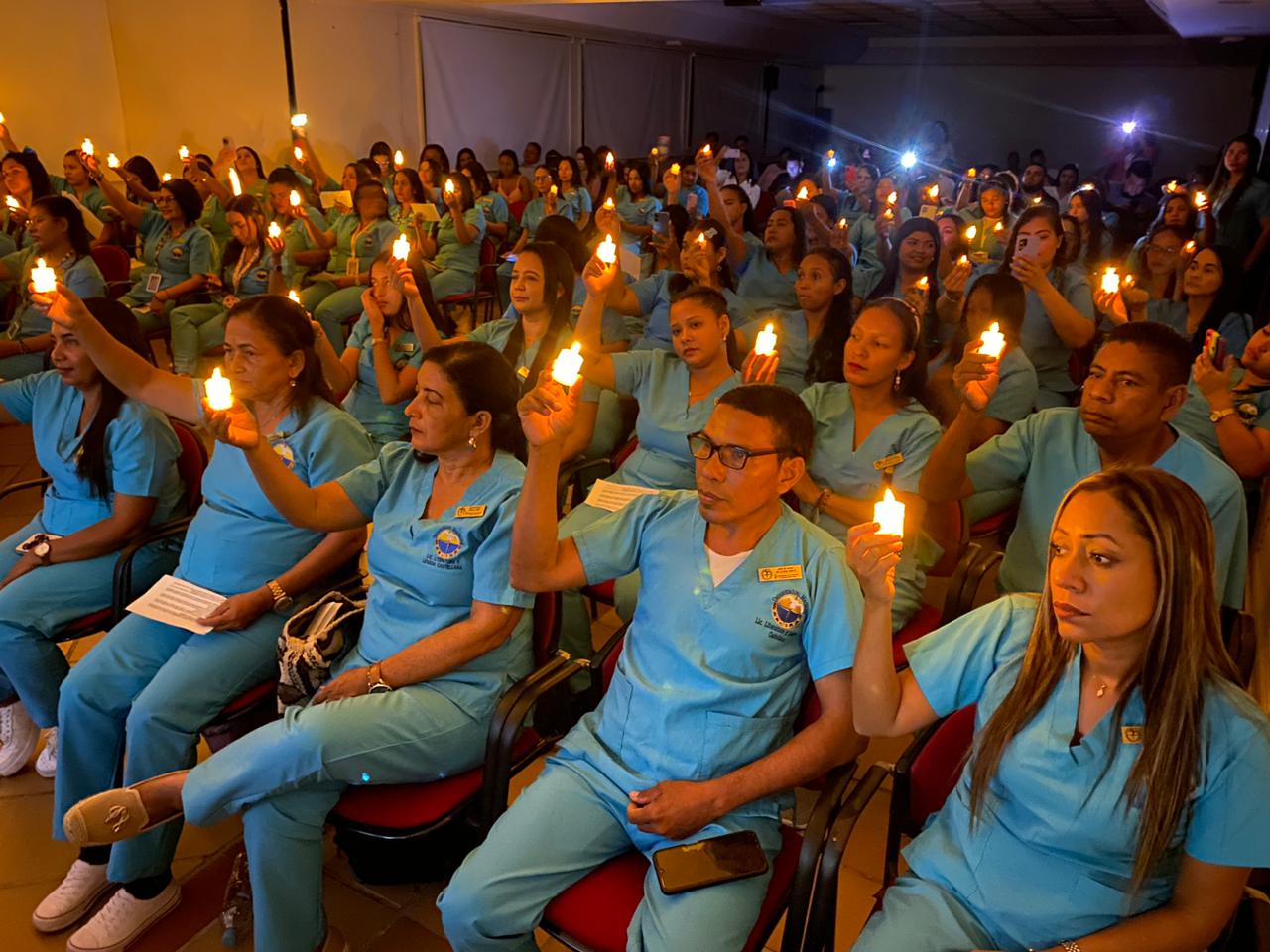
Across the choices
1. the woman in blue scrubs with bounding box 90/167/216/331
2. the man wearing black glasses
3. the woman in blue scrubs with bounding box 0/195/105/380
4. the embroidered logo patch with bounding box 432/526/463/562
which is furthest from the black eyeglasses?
the woman in blue scrubs with bounding box 90/167/216/331

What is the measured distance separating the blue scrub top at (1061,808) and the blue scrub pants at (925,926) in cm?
2

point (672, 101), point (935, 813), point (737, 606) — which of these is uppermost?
point (672, 101)

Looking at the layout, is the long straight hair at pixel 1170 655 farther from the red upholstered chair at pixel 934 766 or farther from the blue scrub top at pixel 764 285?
the blue scrub top at pixel 764 285

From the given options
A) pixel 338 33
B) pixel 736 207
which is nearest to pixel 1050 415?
pixel 736 207

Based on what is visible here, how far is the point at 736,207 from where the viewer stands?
529 centimetres

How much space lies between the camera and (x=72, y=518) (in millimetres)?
2516

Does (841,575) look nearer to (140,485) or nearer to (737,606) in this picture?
(737,606)

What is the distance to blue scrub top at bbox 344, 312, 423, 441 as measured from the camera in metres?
3.61

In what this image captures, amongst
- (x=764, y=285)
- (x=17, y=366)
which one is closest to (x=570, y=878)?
(x=764, y=285)

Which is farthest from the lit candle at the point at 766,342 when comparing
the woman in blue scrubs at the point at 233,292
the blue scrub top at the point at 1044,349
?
the woman in blue scrubs at the point at 233,292

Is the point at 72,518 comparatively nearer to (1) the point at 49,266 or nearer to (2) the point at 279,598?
(2) the point at 279,598

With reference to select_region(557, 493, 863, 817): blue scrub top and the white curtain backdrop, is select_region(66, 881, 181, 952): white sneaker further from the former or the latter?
the white curtain backdrop

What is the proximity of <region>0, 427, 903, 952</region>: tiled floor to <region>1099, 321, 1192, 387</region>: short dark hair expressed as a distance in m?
1.36

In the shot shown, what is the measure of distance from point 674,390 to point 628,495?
0.56 m
